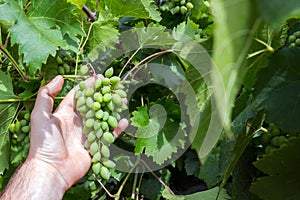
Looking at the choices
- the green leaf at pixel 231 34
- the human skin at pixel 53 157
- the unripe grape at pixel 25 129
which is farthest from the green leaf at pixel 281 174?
the unripe grape at pixel 25 129

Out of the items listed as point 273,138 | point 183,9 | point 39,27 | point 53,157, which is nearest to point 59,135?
point 53,157

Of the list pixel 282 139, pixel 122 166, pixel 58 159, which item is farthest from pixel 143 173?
pixel 282 139

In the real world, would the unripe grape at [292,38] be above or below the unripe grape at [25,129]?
above

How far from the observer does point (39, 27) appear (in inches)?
39.8

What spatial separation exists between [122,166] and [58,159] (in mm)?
170

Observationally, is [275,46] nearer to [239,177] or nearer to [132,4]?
[239,177]

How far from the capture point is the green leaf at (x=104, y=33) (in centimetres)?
115

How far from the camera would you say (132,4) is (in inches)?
45.4

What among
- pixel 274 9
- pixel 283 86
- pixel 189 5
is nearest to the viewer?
pixel 274 9

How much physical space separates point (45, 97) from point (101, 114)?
0.19m

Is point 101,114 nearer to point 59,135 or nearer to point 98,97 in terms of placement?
point 98,97

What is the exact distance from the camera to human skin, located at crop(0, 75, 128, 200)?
1143 mm

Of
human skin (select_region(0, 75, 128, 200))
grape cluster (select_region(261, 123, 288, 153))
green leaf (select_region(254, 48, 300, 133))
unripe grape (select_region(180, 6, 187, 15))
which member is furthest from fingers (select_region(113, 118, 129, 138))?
green leaf (select_region(254, 48, 300, 133))

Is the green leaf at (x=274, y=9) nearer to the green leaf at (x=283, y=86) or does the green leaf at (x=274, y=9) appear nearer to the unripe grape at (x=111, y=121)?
the green leaf at (x=283, y=86)
